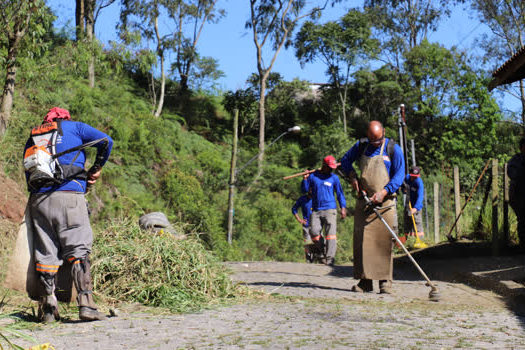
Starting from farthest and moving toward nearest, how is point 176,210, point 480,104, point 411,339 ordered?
point 480,104 → point 176,210 → point 411,339

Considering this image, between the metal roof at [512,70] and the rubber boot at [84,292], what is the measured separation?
7506 mm

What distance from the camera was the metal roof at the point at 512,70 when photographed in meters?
10.5

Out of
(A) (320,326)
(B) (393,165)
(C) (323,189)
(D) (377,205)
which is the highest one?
(C) (323,189)

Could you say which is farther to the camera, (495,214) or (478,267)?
(495,214)

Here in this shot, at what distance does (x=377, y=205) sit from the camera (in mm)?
8828

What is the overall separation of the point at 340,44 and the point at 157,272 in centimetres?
4237

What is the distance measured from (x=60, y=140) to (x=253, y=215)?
24.2m

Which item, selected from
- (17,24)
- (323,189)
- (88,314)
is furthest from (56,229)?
(323,189)

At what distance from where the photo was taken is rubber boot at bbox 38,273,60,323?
19.2 feet

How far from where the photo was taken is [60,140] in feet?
20.4

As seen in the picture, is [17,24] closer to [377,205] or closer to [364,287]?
[377,205]

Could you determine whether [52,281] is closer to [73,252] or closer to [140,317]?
[73,252]

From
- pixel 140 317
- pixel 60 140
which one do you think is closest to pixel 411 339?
pixel 140 317

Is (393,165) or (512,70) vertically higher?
(512,70)
